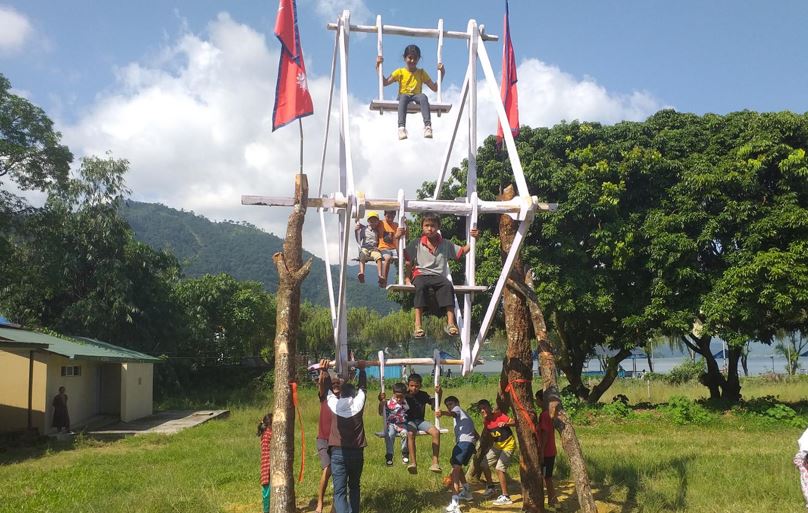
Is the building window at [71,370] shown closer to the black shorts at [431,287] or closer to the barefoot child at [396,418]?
the barefoot child at [396,418]

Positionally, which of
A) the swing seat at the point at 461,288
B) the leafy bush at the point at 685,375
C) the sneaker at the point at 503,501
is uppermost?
the swing seat at the point at 461,288

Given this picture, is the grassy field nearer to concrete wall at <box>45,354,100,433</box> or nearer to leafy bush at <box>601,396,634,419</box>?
leafy bush at <box>601,396,634,419</box>

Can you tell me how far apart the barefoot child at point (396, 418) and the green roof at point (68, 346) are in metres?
11.9

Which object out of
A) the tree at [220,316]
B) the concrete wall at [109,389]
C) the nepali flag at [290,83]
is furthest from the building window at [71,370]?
Result: the nepali flag at [290,83]

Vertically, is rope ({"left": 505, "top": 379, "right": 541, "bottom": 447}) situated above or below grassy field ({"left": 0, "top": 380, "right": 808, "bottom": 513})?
above

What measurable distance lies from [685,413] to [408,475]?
436 inches

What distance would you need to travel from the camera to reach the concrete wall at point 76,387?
66.7 ft

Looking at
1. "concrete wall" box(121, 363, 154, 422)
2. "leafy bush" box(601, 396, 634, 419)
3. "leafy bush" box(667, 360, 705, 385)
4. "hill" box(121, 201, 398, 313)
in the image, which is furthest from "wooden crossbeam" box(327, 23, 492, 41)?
"hill" box(121, 201, 398, 313)

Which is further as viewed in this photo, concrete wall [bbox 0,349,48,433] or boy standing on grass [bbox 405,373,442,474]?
concrete wall [bbox 0,349,48,433]

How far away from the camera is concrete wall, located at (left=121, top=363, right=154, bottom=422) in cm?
2503

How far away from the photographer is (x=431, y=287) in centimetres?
711

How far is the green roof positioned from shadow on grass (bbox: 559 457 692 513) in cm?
1318

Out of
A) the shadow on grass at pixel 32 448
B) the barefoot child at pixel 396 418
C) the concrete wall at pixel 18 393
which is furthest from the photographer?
the concrete wall at pixel 18 393

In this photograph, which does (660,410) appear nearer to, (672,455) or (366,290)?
(672,455)
